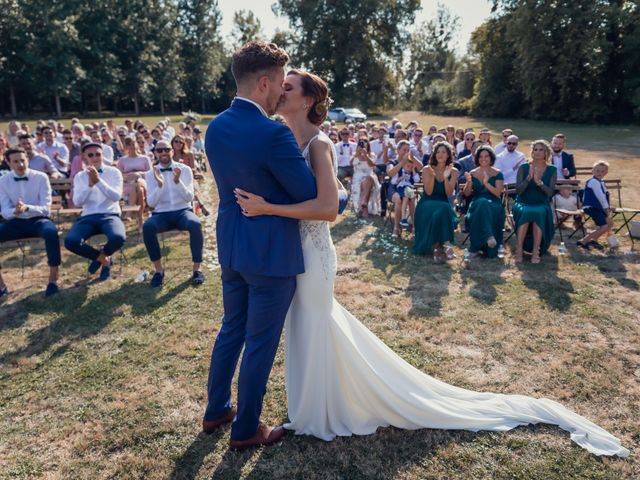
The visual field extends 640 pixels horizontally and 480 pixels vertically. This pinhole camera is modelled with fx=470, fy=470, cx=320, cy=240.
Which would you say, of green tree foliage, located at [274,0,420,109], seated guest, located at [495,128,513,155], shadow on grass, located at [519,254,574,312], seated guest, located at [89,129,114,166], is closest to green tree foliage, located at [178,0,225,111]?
green tree foliage, located at [274,0,420,109]

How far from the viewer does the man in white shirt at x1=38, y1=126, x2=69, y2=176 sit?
1016 centimetres

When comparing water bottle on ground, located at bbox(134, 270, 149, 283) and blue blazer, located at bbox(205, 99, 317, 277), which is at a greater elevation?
blue blazer, located at bbox(205, 99, 317, 277)

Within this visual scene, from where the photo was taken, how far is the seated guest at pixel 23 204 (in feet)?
19.9

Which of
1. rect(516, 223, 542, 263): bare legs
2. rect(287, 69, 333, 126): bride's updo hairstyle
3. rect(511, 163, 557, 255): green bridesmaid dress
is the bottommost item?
rect(516, 223, 542, 263): bare legs

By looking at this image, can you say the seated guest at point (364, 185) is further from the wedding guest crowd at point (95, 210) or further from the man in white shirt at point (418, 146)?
the wedding guest crowd at point (95, 210)

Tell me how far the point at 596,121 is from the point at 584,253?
101 feet

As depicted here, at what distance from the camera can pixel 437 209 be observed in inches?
279

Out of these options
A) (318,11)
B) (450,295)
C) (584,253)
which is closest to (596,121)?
(318,11)

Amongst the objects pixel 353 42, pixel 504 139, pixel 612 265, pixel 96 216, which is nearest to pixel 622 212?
pixel 612 265

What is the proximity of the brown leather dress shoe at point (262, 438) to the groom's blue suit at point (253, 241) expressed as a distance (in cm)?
3

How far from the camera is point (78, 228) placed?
6.12 metres

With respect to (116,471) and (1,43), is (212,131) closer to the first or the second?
(116,471)

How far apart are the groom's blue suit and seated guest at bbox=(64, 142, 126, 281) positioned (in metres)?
3.88

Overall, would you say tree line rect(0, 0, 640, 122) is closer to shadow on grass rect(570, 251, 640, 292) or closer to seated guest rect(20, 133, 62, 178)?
shadow on grass rect(570, 251, 640, 292)
